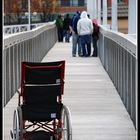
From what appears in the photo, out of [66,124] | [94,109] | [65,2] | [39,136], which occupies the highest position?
[65,2]

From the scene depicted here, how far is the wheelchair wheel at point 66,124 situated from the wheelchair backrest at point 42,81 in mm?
201

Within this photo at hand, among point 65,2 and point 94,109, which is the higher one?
point 65,2

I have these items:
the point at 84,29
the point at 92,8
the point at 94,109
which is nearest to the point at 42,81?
the point at 94,109

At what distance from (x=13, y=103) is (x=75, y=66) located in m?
8.94

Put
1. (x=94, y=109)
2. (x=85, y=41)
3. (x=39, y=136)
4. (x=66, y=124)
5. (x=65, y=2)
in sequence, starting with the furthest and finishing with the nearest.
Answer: (x=65, y=2) → (x=85, y=41) → (x=94, y=109) → (x=39, y=136) → (x=66, y=124)

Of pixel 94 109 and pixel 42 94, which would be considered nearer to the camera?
pixel 42 94

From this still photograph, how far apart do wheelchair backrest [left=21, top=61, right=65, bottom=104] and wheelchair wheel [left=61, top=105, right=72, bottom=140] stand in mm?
201

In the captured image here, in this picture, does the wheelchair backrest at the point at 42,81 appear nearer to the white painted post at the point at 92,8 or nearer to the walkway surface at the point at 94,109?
the walkway surface at the point at 94,109

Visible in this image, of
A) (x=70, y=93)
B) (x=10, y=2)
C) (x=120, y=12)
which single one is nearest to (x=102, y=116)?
(x=70, y=93)

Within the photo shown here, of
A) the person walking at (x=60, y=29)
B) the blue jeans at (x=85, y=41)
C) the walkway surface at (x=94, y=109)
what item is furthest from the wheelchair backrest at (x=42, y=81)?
the person walking at (x=60, y=29)

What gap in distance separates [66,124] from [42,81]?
0.53m

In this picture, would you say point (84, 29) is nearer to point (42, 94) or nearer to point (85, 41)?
point (85, 41)

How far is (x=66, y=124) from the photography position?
671 cm

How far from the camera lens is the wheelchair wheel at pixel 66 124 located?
6.53m
